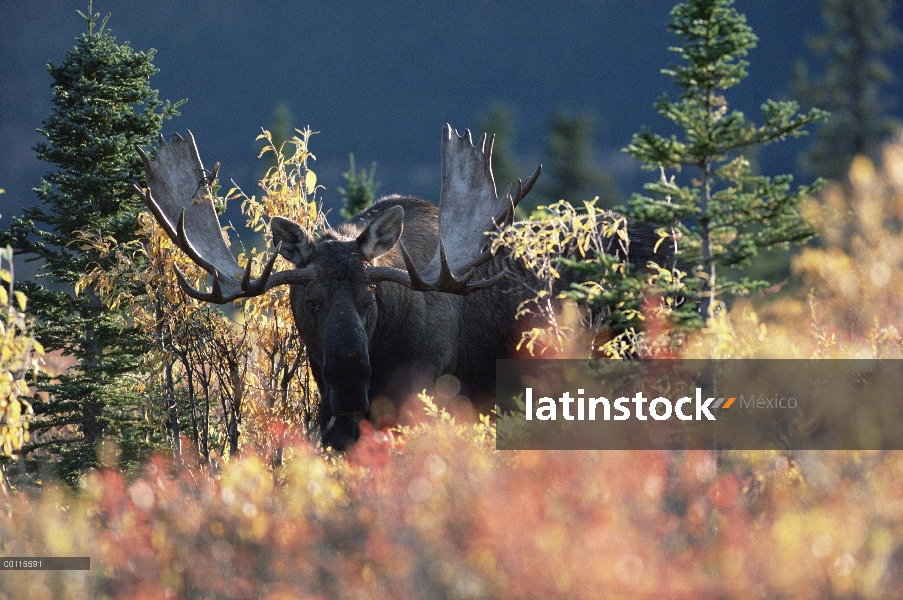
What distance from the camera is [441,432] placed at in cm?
625

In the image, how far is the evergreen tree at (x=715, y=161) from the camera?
263 inches

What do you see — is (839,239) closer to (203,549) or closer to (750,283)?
(750,283)

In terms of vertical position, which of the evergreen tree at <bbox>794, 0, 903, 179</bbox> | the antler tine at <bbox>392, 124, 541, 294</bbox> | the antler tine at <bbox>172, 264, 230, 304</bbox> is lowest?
the antler tine at <bbox>172, 264, 230, 304</bbox>

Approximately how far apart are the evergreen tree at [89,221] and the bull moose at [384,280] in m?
2.43

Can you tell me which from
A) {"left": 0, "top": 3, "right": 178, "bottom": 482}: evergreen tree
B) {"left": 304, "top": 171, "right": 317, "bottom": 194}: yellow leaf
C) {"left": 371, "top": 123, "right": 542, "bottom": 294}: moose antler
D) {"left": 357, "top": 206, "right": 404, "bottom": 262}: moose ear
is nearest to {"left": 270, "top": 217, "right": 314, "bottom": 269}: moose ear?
{"left": 357, "top": 206, "right": 404, "bottom": 262}: moose ear

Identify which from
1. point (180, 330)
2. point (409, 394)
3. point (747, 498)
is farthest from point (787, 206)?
point (180, 330)

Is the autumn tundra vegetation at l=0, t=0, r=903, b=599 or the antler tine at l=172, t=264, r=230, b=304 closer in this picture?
the autumn tundra vegetation at l=0, t=0, r=903, b=599

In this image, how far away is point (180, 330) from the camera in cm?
877

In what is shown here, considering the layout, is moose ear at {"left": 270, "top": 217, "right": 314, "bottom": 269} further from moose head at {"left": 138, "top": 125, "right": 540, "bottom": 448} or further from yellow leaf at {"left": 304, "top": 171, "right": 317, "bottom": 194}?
yellow leaf at {"left": 304, "top": 171, "right": 317, "bottom": 194}

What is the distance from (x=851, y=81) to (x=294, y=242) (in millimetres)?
33615

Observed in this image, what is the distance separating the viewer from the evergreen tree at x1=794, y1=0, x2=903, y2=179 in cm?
3544

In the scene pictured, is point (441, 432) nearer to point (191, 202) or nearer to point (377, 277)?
point (377, 277)

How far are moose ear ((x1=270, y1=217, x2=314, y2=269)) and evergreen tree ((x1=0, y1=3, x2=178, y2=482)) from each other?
11.9 feet

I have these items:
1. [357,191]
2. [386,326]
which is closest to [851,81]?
[357,191]
